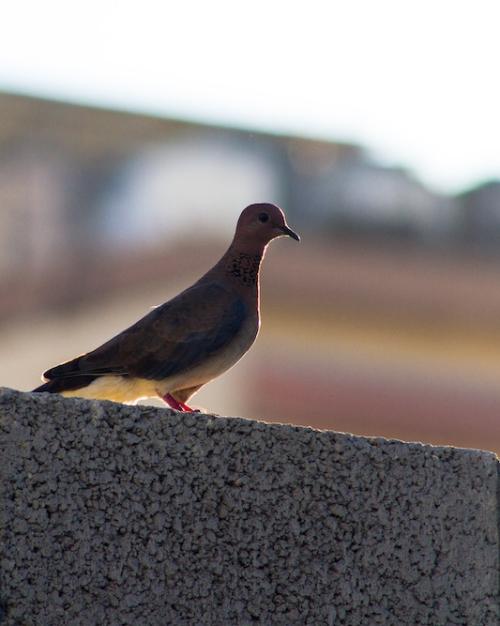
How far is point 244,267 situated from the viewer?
24.1 ft

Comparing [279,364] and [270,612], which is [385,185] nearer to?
[279,364]

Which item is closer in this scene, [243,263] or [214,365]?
[214,365]

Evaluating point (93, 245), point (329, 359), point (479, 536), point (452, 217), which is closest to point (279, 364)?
point (329, 359)

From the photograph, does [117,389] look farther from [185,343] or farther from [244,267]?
[244,267]

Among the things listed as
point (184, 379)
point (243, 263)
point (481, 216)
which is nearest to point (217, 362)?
point (184, 379)

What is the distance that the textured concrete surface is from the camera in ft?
12.8

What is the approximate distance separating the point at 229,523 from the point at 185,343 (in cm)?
287

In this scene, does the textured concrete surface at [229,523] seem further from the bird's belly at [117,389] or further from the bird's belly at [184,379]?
the bird's belly at [184,379]

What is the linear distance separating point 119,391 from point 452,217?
21.4 m

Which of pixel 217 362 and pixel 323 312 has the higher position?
pixel 323 312

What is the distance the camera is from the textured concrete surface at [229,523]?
153 inches

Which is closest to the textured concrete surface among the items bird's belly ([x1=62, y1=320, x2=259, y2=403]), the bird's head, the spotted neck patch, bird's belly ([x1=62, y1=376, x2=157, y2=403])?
bird's belly ([x1=62, y1=376, x2=157, y2=403])

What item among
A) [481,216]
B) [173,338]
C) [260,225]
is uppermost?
[481,216]

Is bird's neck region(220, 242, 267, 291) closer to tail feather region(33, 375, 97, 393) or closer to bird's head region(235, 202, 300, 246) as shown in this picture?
bird's head region(235, 202, 300, 246)
